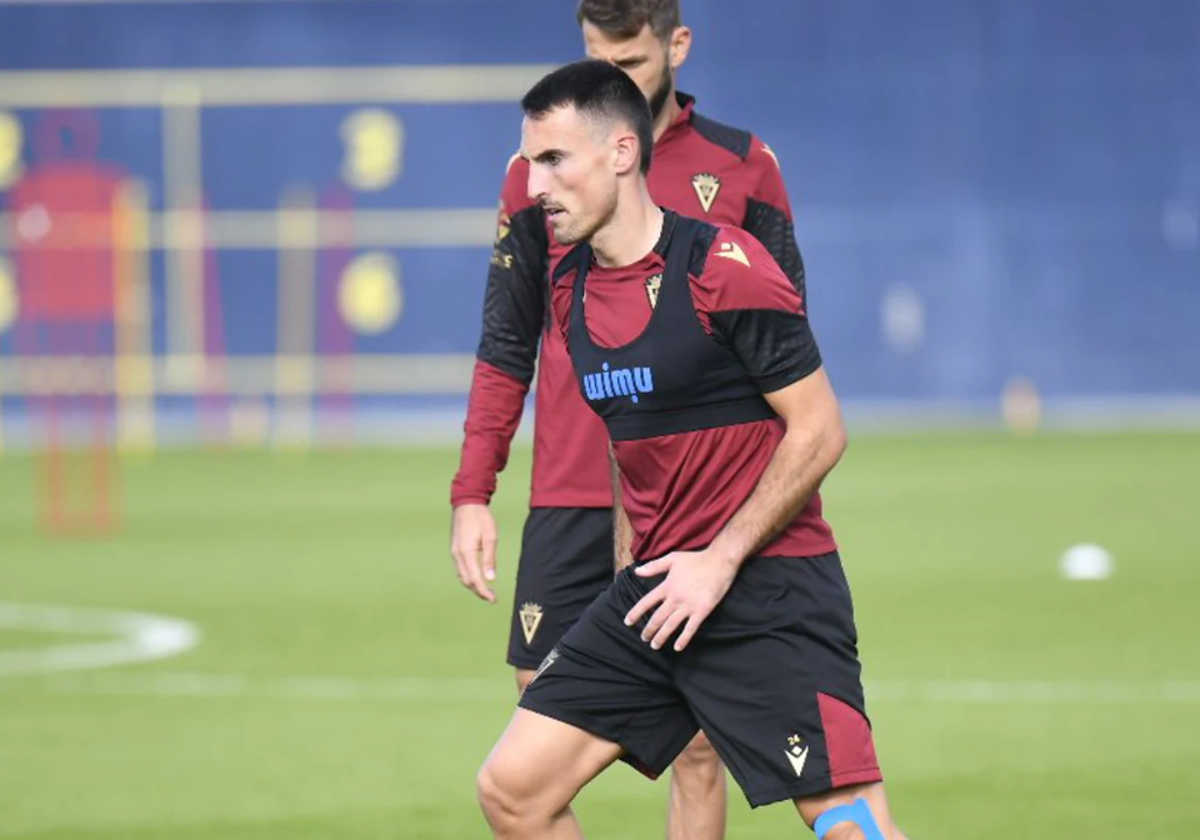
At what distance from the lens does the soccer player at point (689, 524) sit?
4910mm

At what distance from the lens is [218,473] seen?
22.5 metres

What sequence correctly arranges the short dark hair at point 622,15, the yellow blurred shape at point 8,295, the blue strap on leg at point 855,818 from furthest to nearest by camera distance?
the yellow blurred shape at point 8,295 → the short dark hair at point 622,15 → the blue strap on leg at point 855,818

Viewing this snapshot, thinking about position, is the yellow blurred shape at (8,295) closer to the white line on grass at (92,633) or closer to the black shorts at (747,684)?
the white line on grass at (92,633)

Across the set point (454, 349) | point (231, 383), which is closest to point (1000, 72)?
point (454, 349)

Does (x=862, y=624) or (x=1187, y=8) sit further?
(x=1187, y=8)

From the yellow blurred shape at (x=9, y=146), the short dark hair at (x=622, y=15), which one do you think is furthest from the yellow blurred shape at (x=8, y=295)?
the short dark hair at (x=622, y=15)

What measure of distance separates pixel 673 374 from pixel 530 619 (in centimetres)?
129

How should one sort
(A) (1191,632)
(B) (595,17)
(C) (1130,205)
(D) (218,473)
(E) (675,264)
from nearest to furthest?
1. (E) (675,264)
2. (B) (595,17)
3. (A) (1191,632)
4. (D) (218,473)
5. (C) (1130,205)

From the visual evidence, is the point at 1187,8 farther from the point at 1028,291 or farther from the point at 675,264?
the point at 675,264

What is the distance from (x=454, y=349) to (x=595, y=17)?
2236cm

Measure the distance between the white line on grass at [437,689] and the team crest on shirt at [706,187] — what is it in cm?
433

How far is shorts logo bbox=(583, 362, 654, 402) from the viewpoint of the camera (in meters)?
5.02

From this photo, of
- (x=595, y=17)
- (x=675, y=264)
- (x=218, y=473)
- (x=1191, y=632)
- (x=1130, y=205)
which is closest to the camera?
(x=675, y=264)

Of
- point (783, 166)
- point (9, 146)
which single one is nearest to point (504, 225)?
point (783, 166)
